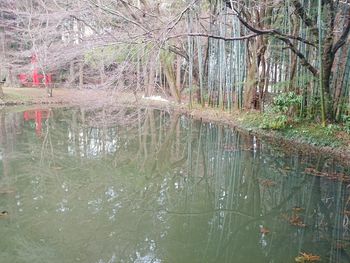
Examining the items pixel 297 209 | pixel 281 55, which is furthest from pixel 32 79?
pixel 297 209

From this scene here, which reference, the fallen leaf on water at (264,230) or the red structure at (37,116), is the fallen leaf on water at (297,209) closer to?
the fallen leaf on water at (264,230)

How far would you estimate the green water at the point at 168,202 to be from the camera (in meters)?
3.06

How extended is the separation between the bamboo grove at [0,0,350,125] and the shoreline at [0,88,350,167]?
463mm

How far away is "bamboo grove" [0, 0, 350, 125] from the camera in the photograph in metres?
6.57

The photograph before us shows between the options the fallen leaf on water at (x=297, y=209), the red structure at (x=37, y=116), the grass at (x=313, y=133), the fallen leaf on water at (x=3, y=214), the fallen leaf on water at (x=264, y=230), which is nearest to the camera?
the fallen leaf on water at (x=264, y=230)

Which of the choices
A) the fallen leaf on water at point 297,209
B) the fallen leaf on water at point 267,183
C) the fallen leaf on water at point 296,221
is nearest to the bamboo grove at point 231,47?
the fallen leaf on water at point 267,183

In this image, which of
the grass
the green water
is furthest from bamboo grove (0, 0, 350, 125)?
the green water

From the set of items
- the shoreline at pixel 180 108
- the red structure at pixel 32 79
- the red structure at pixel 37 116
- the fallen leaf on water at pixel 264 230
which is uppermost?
the red structure at pixel 32 79

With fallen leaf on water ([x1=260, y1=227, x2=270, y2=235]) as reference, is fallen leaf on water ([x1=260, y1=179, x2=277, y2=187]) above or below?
below

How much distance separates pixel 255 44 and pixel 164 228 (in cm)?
719

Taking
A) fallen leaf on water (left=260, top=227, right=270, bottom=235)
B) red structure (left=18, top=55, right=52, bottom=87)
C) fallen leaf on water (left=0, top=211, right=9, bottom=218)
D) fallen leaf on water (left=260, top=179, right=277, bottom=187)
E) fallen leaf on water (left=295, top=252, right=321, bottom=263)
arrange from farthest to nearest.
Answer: red structure (left=18, top=55, right=52, bottom=87), fallen leaf on water (left=260, top=179, right=277, bottom=187), fallen leaf on water (left=0, top=211, right=9, bottom=218), fallen leaf on water (left=260, top=227, right=270, bottom=235), fallen leaf on water (left=295, top=252, right=321, bottom=263)

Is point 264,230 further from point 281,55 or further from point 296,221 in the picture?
point 281,55

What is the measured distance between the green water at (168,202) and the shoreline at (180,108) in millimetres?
372

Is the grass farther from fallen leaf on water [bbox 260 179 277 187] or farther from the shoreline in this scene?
fallen leaf on water [bbox 260 179 277 187]
